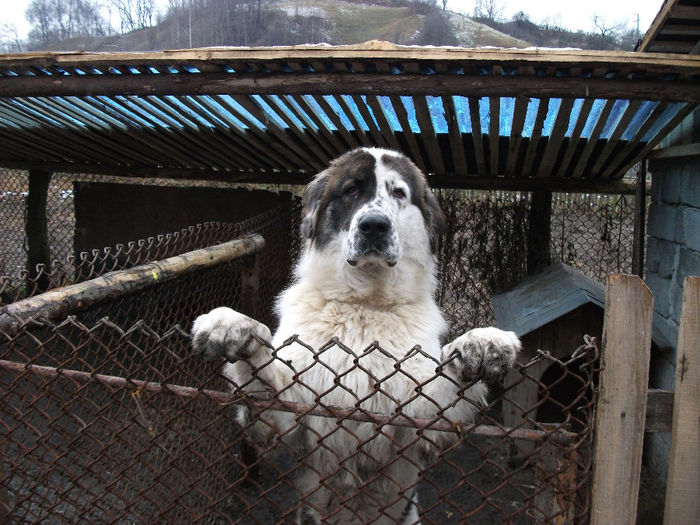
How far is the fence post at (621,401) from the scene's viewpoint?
1.40 m

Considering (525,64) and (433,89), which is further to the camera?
(433,89)

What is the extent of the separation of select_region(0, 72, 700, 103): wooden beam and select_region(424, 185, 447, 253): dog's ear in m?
0.66

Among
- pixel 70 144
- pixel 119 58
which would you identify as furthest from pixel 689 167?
pixel 70 144

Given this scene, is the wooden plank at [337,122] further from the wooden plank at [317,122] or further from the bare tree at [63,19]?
the bare tree at [63,19]

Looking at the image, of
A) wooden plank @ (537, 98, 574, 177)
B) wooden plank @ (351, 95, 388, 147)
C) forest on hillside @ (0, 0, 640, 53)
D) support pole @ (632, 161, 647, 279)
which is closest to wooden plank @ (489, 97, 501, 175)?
wooden plank @ (537, 98, 574, 177)

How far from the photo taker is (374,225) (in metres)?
2.69

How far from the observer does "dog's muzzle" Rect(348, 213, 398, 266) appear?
8.77 ft

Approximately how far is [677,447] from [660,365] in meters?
2.92

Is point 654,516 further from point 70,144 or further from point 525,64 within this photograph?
point 70,144

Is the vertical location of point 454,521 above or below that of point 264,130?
below

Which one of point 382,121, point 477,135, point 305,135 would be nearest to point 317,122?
point 305,135

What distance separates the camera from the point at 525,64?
3010mm

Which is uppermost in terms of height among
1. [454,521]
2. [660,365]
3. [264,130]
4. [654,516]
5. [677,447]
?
[264,130]

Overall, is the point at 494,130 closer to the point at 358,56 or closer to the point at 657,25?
the point at 657,25
